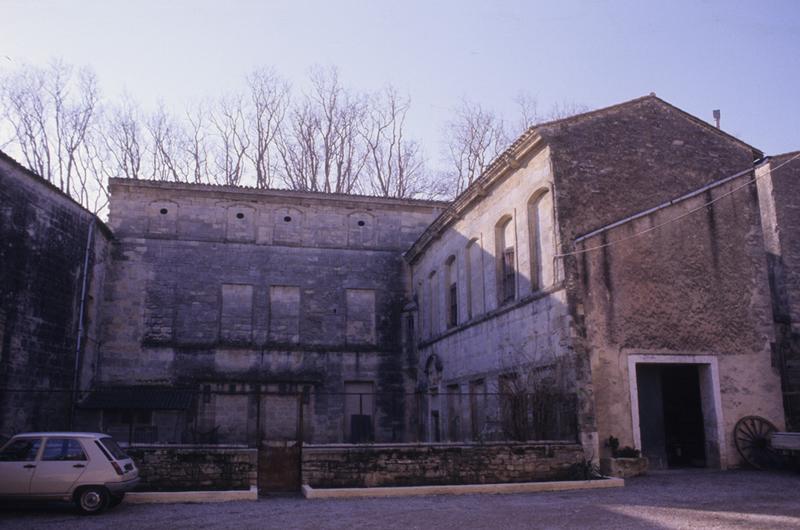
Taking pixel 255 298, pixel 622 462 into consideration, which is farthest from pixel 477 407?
pixel 255 298

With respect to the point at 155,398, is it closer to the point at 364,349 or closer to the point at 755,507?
the point at 364,349

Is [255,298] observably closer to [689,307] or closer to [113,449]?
[113,449]

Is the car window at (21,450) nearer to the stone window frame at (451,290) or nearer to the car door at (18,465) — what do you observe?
the car door at (18,465)

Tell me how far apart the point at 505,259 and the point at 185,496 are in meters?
10.6

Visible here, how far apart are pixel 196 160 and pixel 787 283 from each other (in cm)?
2748

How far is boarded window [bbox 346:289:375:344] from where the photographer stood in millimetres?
26875

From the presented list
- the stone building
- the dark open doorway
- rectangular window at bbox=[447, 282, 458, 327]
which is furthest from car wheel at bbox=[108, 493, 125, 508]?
rectangular window at bbox=[447, 282, 458, 327]

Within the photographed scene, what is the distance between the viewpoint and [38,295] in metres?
19.0

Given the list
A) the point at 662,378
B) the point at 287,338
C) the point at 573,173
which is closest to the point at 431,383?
the point at 287,338

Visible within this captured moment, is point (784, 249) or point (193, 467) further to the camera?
point (784, 249)

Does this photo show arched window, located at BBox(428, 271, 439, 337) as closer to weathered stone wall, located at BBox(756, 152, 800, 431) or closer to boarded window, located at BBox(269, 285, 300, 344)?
boarded window, located at BBox(269, 285, 300, 344)

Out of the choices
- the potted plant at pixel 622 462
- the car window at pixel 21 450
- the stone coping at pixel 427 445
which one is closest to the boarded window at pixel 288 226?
the stone coping at pixel 427 445

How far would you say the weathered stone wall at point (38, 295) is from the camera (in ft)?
57.6

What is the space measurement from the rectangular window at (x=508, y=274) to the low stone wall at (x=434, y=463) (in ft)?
17.8
